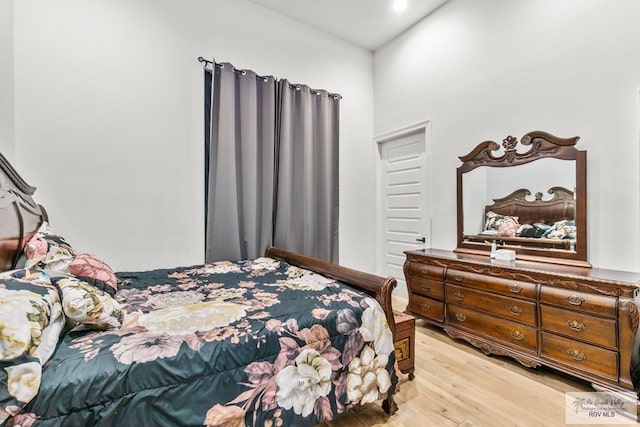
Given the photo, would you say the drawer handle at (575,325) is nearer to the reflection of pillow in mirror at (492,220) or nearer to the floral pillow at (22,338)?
the reflection of pillow in mirror at (492,220)

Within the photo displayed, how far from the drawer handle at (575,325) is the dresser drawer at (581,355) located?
83 millimetres

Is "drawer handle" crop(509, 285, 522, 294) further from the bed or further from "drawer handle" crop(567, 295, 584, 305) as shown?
the bed

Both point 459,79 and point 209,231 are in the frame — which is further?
point 459,79

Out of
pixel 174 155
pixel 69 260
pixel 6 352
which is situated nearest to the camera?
pixel 6 352

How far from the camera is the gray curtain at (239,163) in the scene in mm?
2854

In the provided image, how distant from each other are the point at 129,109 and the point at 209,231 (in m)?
1.26

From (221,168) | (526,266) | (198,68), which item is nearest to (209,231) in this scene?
(221,168)

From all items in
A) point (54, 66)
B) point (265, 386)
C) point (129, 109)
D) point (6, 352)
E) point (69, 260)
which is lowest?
point (265, 386)

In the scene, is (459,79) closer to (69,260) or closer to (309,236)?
(309,236)

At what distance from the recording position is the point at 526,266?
88.1 inches

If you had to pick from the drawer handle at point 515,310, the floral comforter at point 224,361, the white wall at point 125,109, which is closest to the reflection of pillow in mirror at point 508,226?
the drawer handle at point 515,310

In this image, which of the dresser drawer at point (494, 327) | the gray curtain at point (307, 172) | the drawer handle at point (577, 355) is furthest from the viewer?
the gray curtain at point (307, 172)

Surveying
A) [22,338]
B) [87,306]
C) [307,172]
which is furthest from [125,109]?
[22,338]

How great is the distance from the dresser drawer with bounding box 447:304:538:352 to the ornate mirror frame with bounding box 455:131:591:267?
596 millimetres
